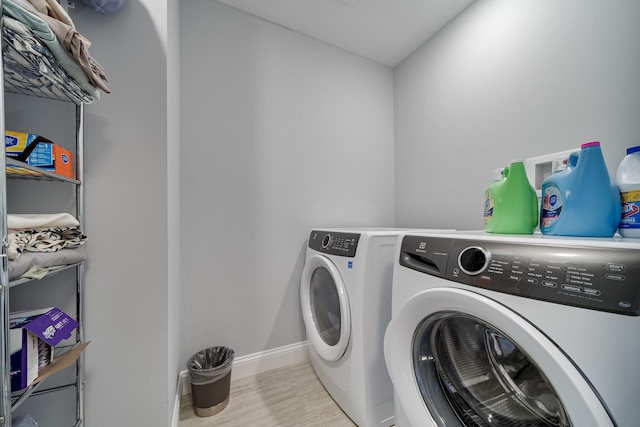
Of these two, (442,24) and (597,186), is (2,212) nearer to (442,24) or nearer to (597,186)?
(597,186)

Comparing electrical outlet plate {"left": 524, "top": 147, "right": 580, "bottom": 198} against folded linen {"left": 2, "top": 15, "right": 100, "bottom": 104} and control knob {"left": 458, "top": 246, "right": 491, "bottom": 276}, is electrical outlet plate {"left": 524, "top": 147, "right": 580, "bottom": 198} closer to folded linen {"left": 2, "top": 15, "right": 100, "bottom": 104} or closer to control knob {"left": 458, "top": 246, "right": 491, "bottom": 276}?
control knob {"left": 458, "top": 246, "right": 491, "bottom": 276}

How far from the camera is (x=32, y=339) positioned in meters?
0.64

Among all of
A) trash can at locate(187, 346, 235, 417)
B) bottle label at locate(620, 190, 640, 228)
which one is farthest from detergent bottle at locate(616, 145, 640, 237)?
trash can at locate(187, 346, 235, 417)

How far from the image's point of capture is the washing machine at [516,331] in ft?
1.32

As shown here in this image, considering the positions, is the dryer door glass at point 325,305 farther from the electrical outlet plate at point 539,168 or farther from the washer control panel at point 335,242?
the electrical outlet plate at point 539,168

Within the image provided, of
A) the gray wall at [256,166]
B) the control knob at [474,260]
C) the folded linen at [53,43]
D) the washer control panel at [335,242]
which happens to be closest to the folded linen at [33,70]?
the folded linen at [53,43]

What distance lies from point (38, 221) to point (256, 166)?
40.0 inches

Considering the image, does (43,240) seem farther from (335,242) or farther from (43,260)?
(335,242)

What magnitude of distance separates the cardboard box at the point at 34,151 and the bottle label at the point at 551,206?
1.49 meters

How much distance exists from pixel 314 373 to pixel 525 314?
1.42 meters

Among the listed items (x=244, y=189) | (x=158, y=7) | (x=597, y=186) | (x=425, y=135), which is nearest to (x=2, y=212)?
(x=158, y=7)

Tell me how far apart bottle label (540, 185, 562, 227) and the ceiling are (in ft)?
4.71

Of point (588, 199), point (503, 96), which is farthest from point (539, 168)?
point (588, 199)

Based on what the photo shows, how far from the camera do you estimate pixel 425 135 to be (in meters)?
1.79
